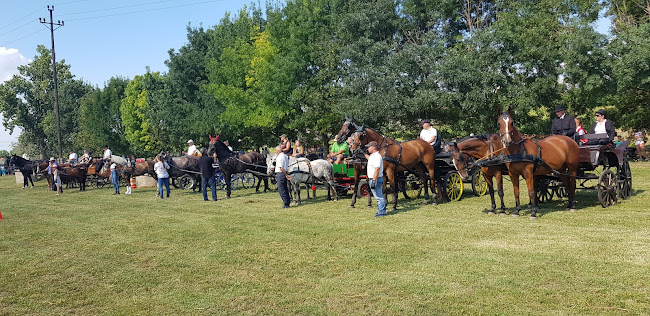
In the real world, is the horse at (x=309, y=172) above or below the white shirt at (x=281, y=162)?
below

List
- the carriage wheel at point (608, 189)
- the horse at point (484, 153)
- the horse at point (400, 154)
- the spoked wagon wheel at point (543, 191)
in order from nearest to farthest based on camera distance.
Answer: the horse at point (484, 153)
the carriage wheel at point (608, 189)
the spoked wagon wheel at point (543, 191)
the horse at point (400, 154)

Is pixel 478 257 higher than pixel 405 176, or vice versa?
pixel 405 176

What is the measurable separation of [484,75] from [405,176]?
14.8 metres

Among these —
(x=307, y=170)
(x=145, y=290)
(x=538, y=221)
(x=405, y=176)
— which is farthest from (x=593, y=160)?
(x=145, y=290)

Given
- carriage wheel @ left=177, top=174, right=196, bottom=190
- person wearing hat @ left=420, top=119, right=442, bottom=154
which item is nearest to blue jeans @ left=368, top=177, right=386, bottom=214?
person wearing hat @ left=420, top=119, right=442, bottom=154

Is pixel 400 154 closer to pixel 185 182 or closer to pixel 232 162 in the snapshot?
pixel 232 162

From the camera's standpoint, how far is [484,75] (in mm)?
28234

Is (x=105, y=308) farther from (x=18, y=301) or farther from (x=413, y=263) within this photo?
(x=413, y=263)

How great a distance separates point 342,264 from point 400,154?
6.86m

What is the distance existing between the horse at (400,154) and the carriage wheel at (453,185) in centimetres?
73

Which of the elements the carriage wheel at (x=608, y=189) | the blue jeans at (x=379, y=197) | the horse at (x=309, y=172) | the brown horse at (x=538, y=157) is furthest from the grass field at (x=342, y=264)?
the horse at (x=309, y=172)

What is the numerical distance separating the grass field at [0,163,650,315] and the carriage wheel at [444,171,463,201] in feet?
5.45

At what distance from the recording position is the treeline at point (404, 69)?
27.0m

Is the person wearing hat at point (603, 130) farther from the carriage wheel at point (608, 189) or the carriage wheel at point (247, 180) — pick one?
the carriage wheel at point (247, 180)
